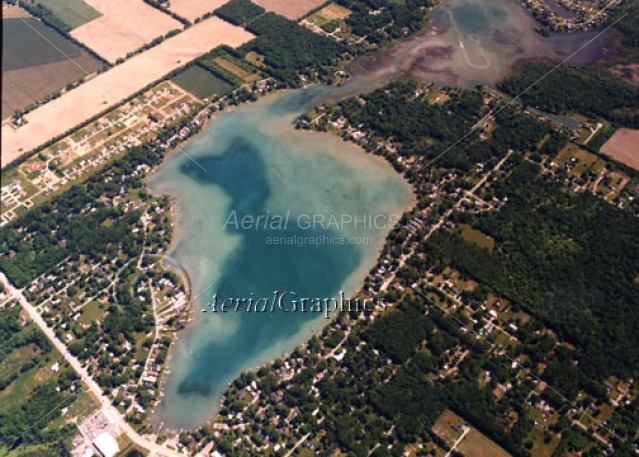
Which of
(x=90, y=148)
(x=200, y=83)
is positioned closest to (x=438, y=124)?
(x=200, y=83)

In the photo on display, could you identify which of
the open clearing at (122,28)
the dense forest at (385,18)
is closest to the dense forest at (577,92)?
the dense forest at (385,18)

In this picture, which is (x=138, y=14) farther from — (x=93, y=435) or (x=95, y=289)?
(x=93, y=435)

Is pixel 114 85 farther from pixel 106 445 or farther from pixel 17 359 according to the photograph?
pixel 106 445

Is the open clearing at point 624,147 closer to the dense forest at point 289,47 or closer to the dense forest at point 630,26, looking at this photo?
the dense forest at point 630,26

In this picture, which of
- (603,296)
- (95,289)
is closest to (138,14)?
(95,289)

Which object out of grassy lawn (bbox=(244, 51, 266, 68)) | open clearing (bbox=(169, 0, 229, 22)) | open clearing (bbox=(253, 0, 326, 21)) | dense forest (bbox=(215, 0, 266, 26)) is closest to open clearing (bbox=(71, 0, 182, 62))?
open clearing (bbox=(169, 0, 229, 22))
